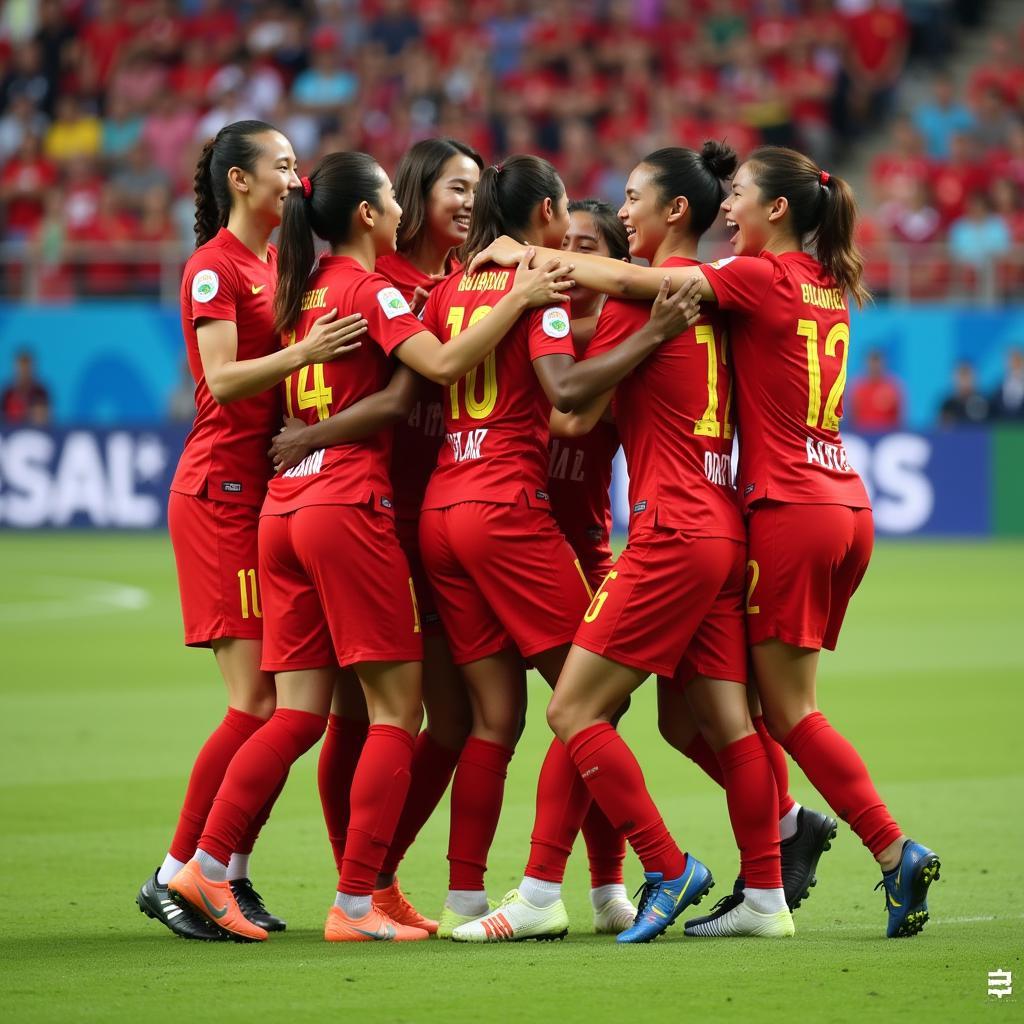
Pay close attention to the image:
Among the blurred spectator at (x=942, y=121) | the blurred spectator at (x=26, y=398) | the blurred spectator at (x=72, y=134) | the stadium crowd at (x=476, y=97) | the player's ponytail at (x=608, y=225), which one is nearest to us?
the player's ponytail at (x=608, y=225)

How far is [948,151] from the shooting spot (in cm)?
2241

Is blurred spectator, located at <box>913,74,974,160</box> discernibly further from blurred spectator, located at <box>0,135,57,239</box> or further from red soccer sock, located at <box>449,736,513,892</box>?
red soccer sock, located at <box>449,736,513,892</box>

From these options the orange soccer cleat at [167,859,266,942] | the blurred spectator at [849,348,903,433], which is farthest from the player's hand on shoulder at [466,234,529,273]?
the blurred spectator at [849,348,903,433]

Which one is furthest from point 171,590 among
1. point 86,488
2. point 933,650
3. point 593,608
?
point 593,608

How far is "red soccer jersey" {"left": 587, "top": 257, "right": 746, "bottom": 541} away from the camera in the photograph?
5281mm

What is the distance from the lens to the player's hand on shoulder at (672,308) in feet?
17.1

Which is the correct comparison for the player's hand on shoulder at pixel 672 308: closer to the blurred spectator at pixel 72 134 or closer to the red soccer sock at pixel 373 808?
the red soccer sock at pixel 373 808

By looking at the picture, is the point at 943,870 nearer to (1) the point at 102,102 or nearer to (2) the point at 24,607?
(2) the point at 24,607

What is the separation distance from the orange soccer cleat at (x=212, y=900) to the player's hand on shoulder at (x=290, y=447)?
121cm

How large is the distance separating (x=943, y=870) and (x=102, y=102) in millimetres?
21346

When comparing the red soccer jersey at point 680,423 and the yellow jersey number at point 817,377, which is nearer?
the red soccer jersey at point 680,423

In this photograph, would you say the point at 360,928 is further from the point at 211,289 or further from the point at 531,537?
the point at 211,289

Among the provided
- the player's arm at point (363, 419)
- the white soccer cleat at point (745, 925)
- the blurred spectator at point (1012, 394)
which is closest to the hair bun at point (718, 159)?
the player's arm at point (363, 419)

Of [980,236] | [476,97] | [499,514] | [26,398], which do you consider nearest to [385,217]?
[499,514]
